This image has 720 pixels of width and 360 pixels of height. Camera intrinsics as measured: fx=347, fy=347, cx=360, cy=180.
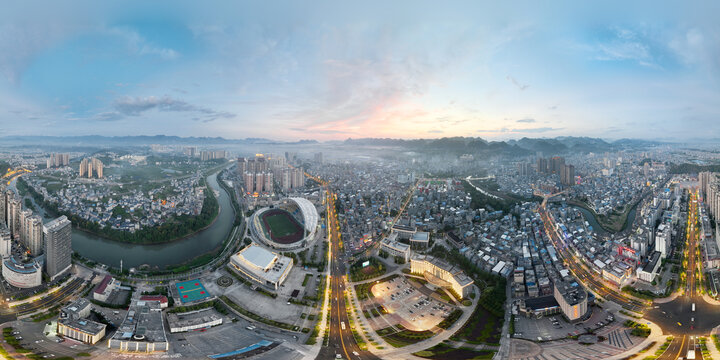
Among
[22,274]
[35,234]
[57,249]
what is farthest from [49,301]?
[35,234]

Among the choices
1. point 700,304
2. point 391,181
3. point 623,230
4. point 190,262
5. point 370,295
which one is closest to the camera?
point 700,304

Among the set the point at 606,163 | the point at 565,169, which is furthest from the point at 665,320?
the point at 606,163

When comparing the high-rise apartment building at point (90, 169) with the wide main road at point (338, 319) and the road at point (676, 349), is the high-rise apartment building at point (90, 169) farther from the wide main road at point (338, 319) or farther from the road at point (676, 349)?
the road at point (676, 349)

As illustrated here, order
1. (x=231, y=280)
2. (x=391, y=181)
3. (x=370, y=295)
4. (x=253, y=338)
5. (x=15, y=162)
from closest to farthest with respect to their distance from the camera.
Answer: (x=253, y=338) → (x=370, y=295) → (x=231, y=280) → (x=391, y=181) → (x=15, y=162)

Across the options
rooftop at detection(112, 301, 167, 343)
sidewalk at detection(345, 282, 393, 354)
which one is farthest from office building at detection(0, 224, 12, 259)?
sidewalk at detection(345, 282, 393, 354)

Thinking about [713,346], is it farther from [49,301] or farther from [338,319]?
[49,301]

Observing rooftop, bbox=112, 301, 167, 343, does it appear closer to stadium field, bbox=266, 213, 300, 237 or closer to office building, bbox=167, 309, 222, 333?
office building, bbox=167, 309, 222, 333

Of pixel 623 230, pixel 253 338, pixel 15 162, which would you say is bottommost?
pixel 253 338

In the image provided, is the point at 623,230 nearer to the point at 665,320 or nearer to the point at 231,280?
the point at 665,320
